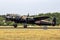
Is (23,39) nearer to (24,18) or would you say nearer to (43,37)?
(43,37)

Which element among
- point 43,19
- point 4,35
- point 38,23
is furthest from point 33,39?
point 43,19

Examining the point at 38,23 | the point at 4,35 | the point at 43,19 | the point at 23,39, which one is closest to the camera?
the point at 23,39

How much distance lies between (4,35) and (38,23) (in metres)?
6.47

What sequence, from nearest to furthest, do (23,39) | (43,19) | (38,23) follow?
1. (23,39)
2. (38,23)
3. (43,19)

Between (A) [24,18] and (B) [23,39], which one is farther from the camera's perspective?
(A) [24,18]

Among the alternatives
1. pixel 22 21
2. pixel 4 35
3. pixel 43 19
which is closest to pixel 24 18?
pixel 22 21

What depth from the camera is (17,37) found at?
636 centimetres

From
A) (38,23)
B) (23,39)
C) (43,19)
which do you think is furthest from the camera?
(43,19)

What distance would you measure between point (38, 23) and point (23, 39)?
269 inches

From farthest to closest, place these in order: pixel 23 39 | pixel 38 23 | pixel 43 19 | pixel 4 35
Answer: pixel 43 19 → pixel 38 23 → pixel 4 35 → pixel 23 39

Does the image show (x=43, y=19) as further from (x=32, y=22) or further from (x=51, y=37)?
(x=51, y=37)

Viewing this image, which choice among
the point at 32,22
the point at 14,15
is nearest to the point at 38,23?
the point at 32,22

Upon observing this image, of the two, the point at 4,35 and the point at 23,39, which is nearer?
the point at 23,39

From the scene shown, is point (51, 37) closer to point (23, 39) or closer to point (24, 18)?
point (23, 39)
